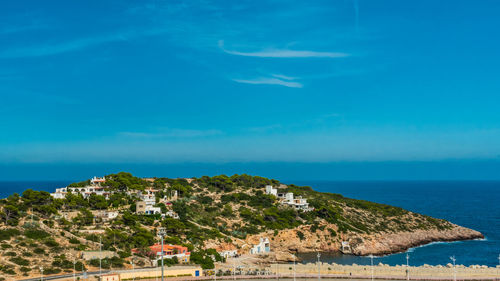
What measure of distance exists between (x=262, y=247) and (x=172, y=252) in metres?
24.1

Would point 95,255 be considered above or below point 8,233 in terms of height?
below

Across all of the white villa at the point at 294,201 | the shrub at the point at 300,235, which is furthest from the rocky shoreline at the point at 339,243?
the white villa at the point at 294,201

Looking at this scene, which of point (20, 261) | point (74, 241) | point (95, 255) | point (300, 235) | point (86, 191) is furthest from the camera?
point (86, 191)

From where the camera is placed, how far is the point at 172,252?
71.5 m

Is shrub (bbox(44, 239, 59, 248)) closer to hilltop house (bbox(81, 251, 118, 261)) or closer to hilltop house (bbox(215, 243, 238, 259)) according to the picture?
hilltop house (bbox(81, 251, 118, 261))

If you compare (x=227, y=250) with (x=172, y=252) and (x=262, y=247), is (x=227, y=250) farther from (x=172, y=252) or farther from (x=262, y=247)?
(x=172, y=252)

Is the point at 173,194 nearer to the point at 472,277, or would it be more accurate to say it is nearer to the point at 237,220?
the point at 237,220

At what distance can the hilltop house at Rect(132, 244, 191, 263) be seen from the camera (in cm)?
7059

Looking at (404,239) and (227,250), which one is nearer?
(227,250)

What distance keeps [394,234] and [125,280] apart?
2882 inches

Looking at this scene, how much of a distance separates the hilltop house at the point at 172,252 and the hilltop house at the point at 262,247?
18001mm

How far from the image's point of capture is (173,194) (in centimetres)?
11831

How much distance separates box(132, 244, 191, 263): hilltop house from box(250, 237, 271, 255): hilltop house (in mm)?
18001

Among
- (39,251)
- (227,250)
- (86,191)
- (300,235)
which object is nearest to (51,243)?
(39,251)
